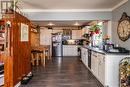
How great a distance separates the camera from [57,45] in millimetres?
15000

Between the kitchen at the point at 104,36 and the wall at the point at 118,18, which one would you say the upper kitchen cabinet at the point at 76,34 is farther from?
the wall at the point at 118,18

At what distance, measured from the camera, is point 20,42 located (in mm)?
5617

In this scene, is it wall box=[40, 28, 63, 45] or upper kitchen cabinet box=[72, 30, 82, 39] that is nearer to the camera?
wall box=[40, 28, 63, 45]

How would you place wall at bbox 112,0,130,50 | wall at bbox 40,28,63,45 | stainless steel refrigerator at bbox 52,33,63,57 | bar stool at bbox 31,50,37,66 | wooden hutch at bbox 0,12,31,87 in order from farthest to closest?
1. stainless steel refrigerator at bbox 52,33,63,57
2. wall at bbox 40,28,63,45
3. bar stool at bbox 31,50,37,66
4. wall at bbox 112,0,130,50
5. wooden hutch at bbox 0,12,31,87

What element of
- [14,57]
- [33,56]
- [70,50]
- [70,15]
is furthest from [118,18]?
[70,50]

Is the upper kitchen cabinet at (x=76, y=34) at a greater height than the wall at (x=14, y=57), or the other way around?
the upper kitchen cabinet at (x=76, y=34)

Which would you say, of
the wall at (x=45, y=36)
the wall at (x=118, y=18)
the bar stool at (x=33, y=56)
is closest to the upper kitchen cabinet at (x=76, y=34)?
the wall at (x=45, y=36)

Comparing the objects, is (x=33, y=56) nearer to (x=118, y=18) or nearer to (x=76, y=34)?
(x=118, y=18)

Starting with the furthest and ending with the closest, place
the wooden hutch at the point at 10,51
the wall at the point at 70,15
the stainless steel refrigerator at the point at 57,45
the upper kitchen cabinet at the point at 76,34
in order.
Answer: the upper kitchen cabinet at the point at 76,34 → the stainless steel refrigerator at the point at 57,45 → the wall at the point at 70,15 → the wooden hutch at the point at 10,51

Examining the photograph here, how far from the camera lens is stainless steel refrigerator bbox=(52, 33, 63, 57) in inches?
588

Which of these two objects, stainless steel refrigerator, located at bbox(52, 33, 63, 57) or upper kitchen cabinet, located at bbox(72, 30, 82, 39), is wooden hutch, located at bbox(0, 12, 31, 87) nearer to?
stainless steel refrigerator, located at bbox(52, 33, 63, 57)

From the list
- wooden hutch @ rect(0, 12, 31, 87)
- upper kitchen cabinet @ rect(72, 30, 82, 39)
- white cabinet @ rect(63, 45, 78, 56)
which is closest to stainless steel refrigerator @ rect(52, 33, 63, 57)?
white cabinet @ rect(63, 45, 78, 56)

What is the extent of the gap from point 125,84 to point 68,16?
4.15 m

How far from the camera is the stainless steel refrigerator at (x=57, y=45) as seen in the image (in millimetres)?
14938
